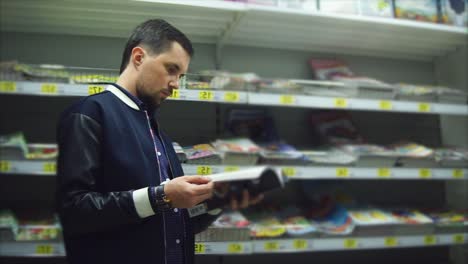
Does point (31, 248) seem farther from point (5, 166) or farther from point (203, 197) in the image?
point (203, 197)

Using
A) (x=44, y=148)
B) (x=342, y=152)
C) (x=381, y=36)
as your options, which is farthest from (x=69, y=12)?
(x=381, y=36)

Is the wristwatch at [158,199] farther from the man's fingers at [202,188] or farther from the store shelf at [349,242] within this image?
the store shelf at [349,242]

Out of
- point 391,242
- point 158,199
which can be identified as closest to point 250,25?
point 391,242

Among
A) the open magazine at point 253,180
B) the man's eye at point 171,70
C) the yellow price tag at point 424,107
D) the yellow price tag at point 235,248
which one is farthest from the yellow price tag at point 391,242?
the man's eye at point 171,70

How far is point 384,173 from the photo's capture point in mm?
2004

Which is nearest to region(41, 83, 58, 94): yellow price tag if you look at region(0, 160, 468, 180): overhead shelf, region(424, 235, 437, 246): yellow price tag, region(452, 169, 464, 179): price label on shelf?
region(0, 160, 468, 180): overhead shelf

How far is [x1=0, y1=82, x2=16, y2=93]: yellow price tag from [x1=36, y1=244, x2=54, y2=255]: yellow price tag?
0.69 meters

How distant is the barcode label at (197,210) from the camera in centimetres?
88

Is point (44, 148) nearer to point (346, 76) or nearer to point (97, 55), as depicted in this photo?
point (97, 55)

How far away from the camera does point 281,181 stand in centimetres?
70

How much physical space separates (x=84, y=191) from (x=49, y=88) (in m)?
0.97

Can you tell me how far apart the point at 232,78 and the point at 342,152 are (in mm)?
770

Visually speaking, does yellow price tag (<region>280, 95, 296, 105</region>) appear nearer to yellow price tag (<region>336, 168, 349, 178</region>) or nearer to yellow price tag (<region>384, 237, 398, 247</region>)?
yellow price tag (<region>336, 168, 349, 178</region>)

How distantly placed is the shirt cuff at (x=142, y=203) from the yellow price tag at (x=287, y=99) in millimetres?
1228
